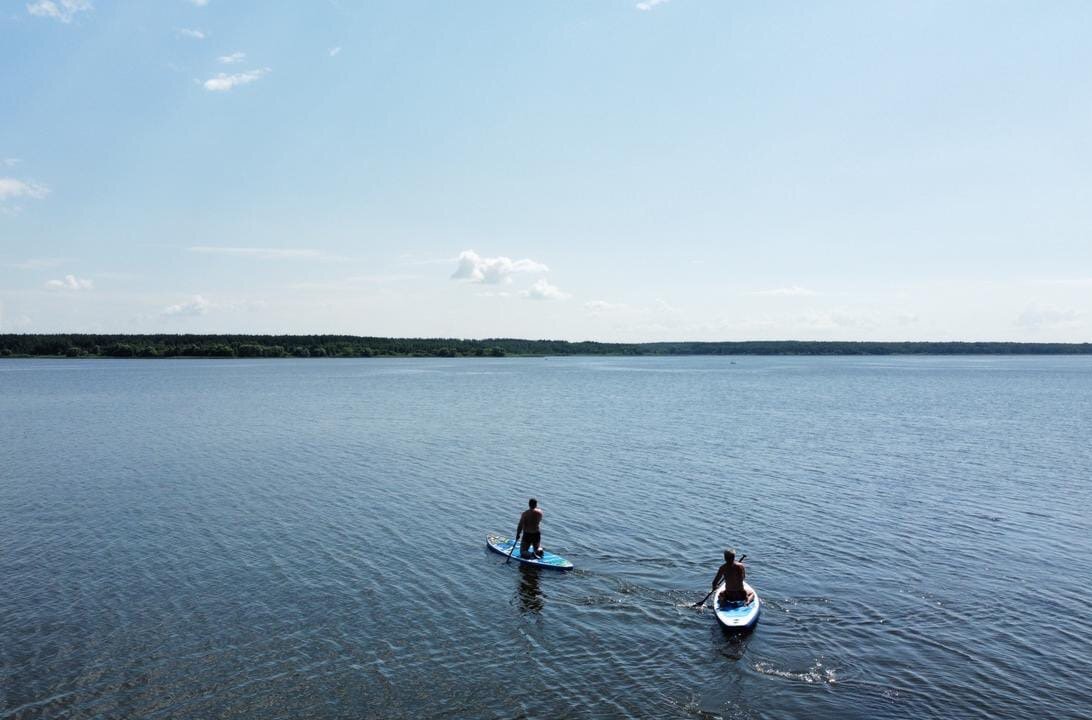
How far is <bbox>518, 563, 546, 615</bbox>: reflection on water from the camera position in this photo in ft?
67.5

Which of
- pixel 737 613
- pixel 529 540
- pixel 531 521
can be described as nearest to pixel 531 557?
pixel 529 540

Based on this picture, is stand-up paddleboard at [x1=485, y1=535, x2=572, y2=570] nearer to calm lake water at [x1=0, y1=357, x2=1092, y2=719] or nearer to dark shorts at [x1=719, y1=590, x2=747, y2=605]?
calm lake water at [x1=0, y1=357, x2=1092, y2=719]

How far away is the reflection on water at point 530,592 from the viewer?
810 inches

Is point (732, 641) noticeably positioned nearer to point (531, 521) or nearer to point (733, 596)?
point (733, 596)

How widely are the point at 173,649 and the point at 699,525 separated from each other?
19357 millimetres

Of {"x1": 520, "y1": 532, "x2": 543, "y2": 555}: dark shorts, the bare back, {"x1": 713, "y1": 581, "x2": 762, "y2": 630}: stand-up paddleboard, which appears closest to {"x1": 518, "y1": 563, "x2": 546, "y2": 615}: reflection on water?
{"x1": 520, "y1": 532, "x2": 543, "y2": 555}: dark shorts

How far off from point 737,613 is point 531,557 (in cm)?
764

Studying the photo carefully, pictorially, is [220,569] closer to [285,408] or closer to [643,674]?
[643,674]

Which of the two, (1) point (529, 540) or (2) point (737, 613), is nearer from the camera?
(2) point (737, 613)

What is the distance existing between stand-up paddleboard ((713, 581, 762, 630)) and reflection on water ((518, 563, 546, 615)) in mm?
4993

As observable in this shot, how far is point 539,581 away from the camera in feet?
75.0

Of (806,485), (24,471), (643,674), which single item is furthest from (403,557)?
(24,471)

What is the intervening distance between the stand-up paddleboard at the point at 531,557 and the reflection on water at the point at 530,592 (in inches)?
8.4

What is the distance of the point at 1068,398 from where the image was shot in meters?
99.2
